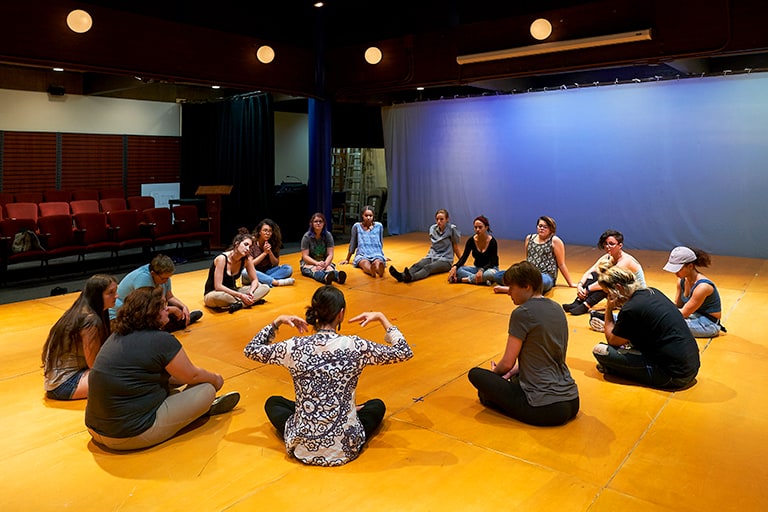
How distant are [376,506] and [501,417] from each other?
1.19 metres

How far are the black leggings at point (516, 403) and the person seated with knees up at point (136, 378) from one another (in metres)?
1.64

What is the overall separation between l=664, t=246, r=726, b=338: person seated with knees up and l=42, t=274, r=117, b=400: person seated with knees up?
3901 mm

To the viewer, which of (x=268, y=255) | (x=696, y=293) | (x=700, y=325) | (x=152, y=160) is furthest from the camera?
(x=152, y=160)

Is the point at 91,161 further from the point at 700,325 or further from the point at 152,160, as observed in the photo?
the point at 700,325

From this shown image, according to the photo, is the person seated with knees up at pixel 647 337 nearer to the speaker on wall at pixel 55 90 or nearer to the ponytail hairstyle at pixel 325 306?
the ponytail hairstyle at pixel 325 306

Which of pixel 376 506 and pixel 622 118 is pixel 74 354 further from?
pixel 622 118

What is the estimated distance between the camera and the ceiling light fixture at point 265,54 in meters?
9.17

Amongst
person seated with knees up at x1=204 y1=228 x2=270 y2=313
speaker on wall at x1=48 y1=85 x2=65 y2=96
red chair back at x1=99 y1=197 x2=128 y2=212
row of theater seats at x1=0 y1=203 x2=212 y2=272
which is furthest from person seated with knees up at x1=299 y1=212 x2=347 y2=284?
speaker on wall at x1=48 y1=85 x2=65 y2=96

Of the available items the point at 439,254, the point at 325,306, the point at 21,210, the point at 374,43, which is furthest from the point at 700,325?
the point at 21,210

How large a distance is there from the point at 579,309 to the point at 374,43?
19.8 feet

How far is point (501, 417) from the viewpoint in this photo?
3.52m

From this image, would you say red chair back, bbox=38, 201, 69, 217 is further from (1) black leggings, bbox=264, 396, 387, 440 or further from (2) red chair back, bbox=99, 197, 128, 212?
(1) black leggings, bbox=264, 396, 387, 440

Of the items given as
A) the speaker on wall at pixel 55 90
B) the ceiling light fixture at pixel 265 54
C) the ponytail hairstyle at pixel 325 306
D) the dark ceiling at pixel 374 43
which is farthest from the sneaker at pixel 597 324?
the speaker on wall at pixel 55 90

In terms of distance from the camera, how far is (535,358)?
128 inches
